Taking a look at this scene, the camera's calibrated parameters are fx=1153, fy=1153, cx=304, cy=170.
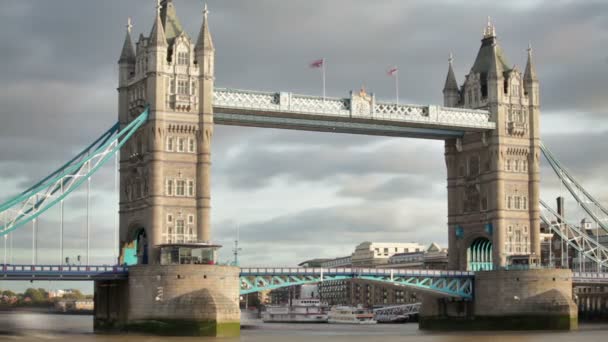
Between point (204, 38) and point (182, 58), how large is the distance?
2.57 meters

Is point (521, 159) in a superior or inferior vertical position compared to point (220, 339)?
superior

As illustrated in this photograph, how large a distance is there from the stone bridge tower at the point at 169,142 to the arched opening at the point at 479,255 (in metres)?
29.7

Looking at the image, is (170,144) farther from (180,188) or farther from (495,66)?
(495,66)

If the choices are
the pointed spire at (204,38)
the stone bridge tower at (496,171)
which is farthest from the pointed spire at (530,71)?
the pointed spire at (204,38)

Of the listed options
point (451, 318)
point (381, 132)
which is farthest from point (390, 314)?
point (381, 132)

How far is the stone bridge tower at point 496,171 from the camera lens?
106m

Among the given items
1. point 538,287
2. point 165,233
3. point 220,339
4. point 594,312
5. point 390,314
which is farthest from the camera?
point 390,314

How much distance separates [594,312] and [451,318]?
1533 inches

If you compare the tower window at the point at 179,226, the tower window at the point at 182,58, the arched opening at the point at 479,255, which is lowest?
the arched opening at the point at 479,255

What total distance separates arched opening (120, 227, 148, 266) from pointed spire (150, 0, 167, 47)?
14.9 m

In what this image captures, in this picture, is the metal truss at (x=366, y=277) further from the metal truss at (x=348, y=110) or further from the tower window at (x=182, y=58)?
the tower window at (x=182, y=58)

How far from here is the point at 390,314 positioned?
507 ft

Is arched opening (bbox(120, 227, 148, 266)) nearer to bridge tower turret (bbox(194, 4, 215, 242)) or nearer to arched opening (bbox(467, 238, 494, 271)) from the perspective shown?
bridge tower turret (bbox(194, 4, 215, 242))

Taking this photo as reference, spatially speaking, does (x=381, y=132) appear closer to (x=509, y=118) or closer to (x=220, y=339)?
(x=509, y=118)
